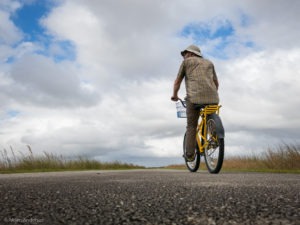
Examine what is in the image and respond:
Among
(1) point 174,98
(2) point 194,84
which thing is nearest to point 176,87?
(1) point 174,98

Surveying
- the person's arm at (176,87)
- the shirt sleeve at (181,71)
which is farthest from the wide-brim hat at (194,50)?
the person's arm at (176,87)

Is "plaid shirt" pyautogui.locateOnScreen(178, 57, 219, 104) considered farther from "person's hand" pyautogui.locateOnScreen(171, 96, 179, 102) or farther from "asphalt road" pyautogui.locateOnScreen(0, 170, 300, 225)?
"asphalt road" pyautogui.locateOnScreen(0, 170, 300, 225)

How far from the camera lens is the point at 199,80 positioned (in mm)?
6598

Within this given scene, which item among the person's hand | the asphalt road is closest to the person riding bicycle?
the person's hand

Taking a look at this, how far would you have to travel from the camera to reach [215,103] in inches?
260

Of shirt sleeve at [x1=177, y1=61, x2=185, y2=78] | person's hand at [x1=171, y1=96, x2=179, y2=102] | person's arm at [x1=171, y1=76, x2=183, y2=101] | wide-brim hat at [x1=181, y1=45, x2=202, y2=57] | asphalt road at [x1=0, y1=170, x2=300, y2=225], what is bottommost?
asphalt road at [x1=0, y1=170, x2=300, y2=225]

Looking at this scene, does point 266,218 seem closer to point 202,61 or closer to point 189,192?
point 189,192

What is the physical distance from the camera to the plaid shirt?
6.56m

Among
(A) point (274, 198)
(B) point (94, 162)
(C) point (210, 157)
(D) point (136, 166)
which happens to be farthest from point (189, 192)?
(D) point (136, 166)

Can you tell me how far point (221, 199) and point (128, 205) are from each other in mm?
719

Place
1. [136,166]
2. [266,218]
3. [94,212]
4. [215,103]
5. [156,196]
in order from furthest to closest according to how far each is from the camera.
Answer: [136,166] → [215,103] → [156,196] → [94,212] → [266,218]

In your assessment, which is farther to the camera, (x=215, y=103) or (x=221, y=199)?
(x=215, y=103)

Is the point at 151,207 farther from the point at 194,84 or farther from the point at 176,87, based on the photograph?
the point at 176,87

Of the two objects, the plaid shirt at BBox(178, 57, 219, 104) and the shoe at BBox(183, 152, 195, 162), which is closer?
the plaid shirt at BBox(178, 57, 219, 104)
